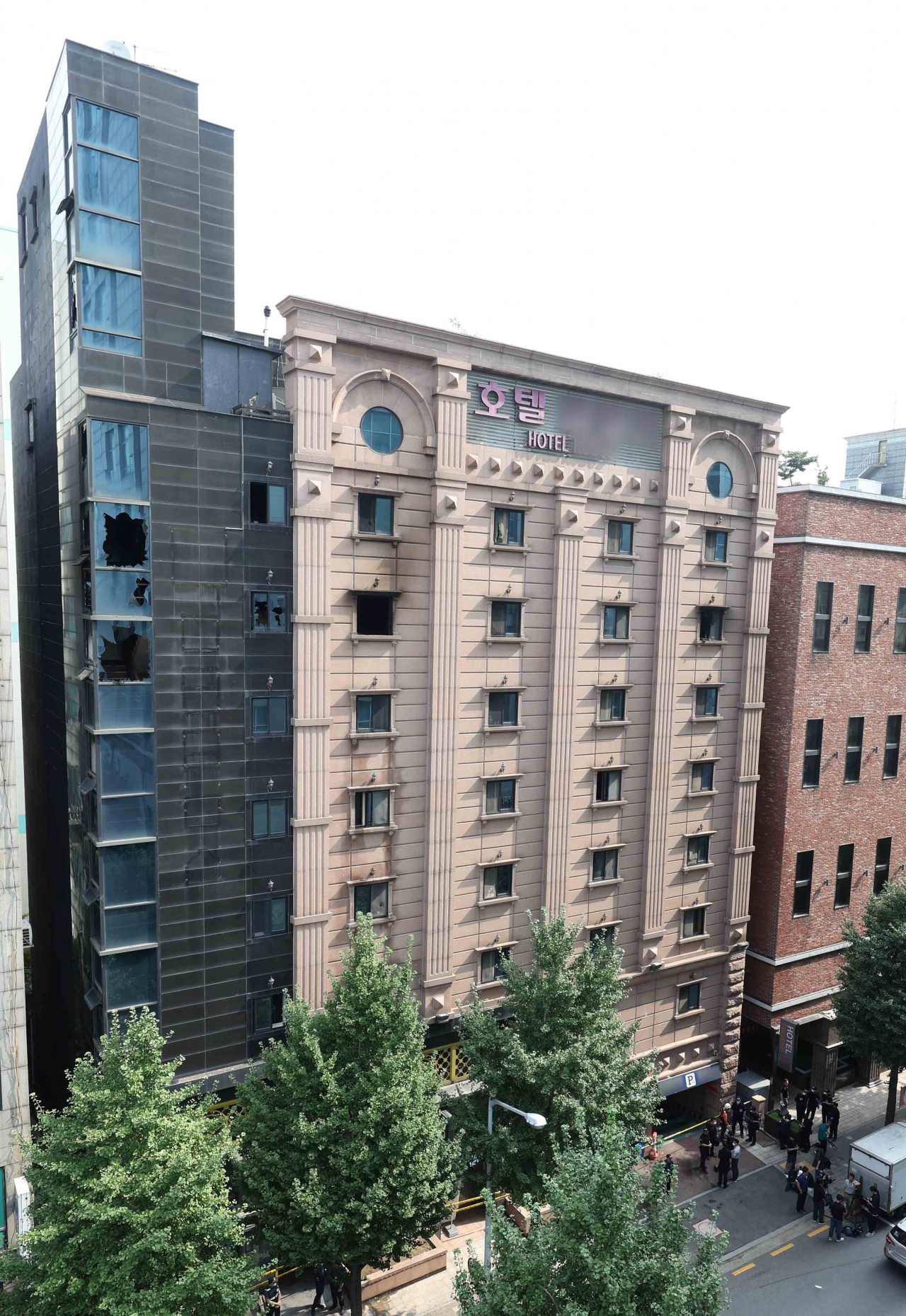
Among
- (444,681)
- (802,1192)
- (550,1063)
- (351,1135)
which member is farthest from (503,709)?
(802,1192)

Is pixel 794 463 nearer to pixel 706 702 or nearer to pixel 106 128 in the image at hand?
pixel 706 702

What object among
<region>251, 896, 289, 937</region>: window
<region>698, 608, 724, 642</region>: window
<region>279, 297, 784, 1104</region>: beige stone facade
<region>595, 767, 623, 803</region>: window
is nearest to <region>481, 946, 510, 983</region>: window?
<region>279, 297, 784, 1104</region>: beige stone facade

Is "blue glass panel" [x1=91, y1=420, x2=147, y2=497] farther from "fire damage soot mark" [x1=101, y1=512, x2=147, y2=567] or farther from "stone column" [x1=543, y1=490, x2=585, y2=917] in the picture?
"stone column" [x1=543, y1=490, x2=585, y2=917]

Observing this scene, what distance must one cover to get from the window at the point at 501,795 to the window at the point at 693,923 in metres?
10.0

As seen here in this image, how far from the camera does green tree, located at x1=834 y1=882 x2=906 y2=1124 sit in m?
30.8

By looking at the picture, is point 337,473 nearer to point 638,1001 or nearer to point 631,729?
point 631,729

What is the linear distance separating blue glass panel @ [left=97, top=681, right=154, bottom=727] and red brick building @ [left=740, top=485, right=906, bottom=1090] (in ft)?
83.8

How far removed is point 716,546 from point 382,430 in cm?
1513

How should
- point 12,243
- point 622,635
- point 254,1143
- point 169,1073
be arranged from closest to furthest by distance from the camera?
point 169,1073
point 254,1143
point 622,635
point 12,243

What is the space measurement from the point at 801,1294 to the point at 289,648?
81.9 ft

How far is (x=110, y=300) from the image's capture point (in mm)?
21359

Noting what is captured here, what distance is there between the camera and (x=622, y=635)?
30297 millimetres

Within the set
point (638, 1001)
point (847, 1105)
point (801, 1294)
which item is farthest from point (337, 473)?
point (847, 1105)

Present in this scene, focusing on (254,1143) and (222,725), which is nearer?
(254,1143)
